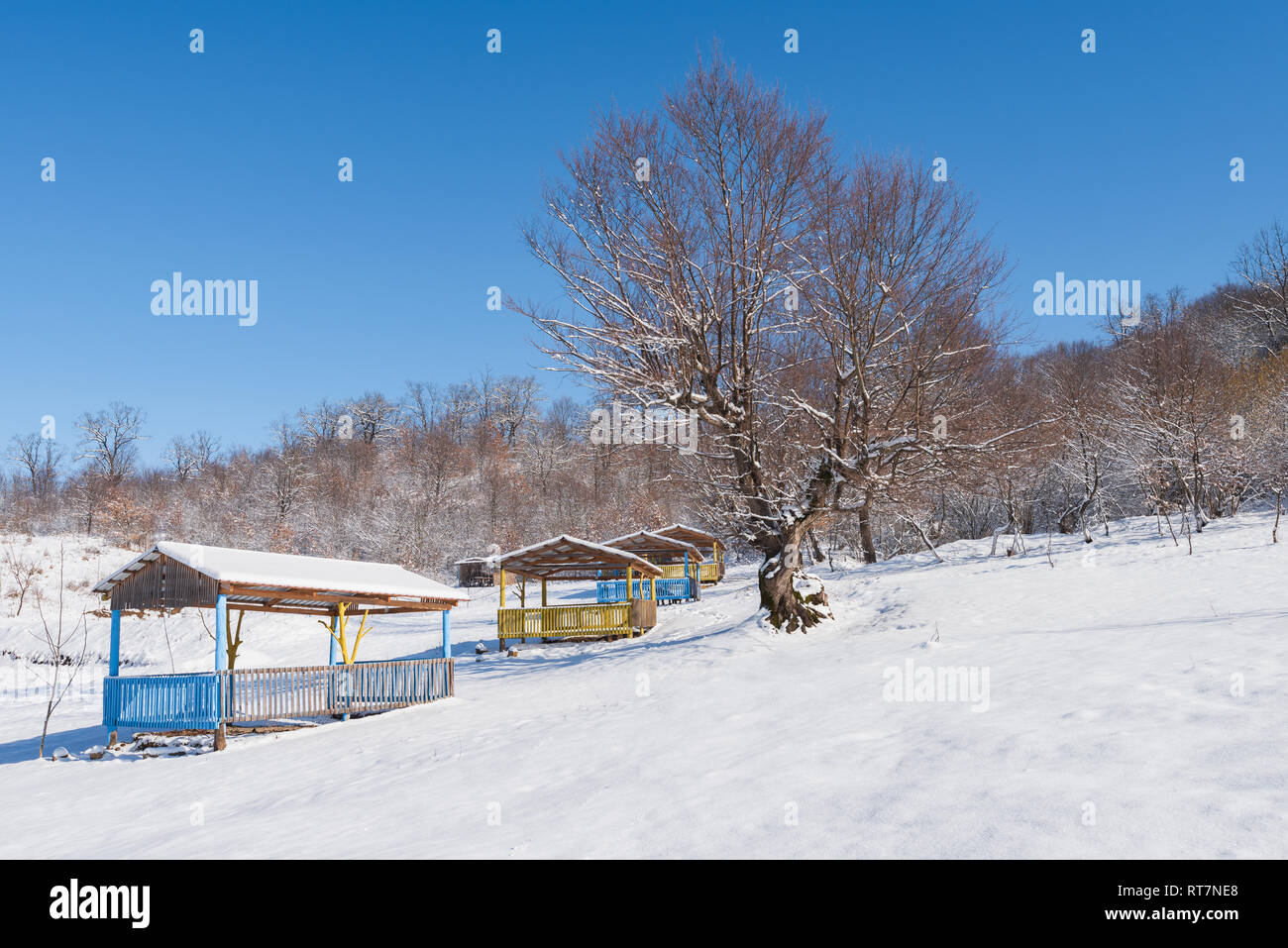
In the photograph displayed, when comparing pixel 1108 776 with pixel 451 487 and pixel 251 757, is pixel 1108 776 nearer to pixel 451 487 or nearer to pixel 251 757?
pixel 251 757

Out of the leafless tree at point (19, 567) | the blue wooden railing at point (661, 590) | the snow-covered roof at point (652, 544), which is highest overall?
the snow-covered roof at point (652, 544)

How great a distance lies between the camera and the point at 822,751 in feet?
28.9

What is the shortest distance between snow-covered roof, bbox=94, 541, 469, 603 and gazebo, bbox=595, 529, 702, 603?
13.8 meters

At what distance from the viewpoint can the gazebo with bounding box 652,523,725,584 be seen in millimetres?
36938

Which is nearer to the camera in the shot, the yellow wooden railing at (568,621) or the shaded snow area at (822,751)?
the shaded snow area at (822,751)

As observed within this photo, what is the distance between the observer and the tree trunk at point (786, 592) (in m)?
18.9

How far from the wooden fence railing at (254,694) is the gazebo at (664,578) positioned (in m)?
15.5

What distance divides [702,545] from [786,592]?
21221 mm

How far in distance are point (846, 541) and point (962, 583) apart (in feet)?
85.4

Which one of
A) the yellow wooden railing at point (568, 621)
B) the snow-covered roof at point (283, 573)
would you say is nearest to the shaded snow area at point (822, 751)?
the snow-covered roof at point (283, 573)

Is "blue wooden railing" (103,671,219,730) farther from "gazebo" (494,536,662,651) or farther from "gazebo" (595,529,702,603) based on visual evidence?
"gazebo" (595,529,702,603)

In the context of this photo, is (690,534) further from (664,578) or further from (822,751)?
(822,751)

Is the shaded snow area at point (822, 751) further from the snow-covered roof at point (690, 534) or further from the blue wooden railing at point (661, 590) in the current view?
the snow-covered roof at point (690, 534)
